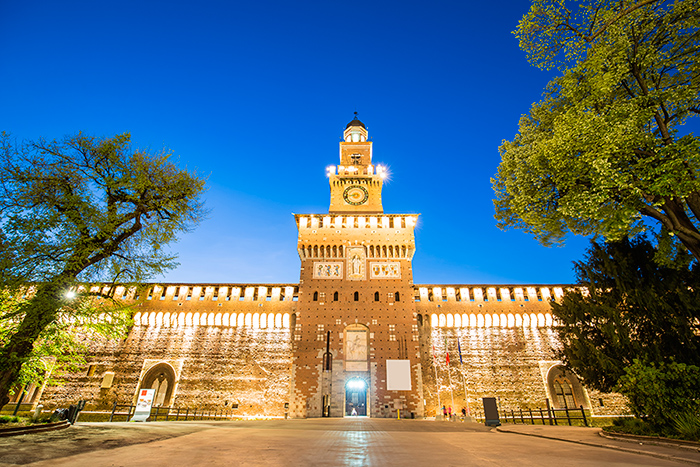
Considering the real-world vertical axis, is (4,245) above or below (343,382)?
above

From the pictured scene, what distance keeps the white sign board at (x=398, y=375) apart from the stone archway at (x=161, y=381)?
50.0 ft

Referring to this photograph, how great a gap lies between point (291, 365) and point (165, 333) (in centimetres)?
988

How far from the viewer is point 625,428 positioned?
9188mm

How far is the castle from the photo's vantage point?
74.5 ft

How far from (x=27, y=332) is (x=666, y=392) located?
16420 mm

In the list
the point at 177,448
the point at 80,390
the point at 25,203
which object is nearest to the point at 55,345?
the point at 25,203

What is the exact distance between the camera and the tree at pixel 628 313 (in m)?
9.89

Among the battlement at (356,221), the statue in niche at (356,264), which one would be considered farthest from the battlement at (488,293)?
the battlement at (356,221)

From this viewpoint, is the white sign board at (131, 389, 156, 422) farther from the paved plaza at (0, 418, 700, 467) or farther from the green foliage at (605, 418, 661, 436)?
the green foliage at (605, 418, 661, 436)

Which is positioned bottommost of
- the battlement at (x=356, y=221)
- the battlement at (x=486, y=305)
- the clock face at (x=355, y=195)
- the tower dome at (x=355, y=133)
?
the battlement at (x=486, y=305)

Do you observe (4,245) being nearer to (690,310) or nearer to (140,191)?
(140,191)

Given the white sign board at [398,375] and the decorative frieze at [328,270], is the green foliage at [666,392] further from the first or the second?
the decorative frieze at [328,270]

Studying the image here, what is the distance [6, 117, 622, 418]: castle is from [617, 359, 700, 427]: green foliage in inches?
591

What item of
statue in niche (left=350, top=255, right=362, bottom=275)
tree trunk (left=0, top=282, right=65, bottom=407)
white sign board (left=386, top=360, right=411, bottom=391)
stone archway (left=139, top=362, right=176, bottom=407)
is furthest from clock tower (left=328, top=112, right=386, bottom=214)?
tree trunk (left=0, top=282, right=65, bottom=407)
